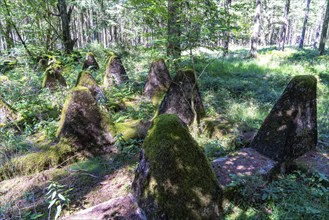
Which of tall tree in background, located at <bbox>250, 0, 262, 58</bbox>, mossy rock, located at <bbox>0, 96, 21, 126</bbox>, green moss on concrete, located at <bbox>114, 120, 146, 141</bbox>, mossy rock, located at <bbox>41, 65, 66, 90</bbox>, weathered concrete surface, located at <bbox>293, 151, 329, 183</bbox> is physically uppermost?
tall tree in background, located at <bbox>250, 0, 262, 58</bbox>

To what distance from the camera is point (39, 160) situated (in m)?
3.61

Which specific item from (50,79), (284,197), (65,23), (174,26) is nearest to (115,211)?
(284,197)

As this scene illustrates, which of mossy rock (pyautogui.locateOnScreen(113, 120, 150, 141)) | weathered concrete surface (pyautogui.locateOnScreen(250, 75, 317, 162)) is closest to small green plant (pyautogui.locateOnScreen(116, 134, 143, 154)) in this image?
mossy rock (pyautogui.locateOnScreen(113, 120, 150, 141))

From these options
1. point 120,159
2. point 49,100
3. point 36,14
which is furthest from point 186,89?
point 36,14

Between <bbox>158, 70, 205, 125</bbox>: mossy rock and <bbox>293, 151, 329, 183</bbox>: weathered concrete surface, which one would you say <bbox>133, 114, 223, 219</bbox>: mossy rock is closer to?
<bbox>293, 151, 329, 183</bbox>: weathered concrete surface

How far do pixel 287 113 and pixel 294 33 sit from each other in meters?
64.6

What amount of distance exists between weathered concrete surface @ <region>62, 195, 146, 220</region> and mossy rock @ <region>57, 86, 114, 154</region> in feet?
5.34

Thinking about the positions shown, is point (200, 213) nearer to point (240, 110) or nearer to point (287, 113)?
point (287, 113)

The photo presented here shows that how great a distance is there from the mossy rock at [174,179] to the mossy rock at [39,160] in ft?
6.11

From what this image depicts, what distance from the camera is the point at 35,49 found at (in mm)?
8625

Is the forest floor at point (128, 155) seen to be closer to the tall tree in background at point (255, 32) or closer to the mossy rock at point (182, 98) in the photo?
the mossy rock at point (182, 98)

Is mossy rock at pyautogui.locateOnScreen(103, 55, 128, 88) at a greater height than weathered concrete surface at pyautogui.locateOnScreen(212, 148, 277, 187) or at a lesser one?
greater

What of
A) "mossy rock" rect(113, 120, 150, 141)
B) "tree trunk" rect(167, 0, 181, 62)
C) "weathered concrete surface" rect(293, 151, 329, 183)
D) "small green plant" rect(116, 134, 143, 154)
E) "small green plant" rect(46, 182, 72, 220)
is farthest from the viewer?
"tree trunk" rect(167, 0, 181, 62)

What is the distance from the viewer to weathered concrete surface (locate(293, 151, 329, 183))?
3.23 meters
